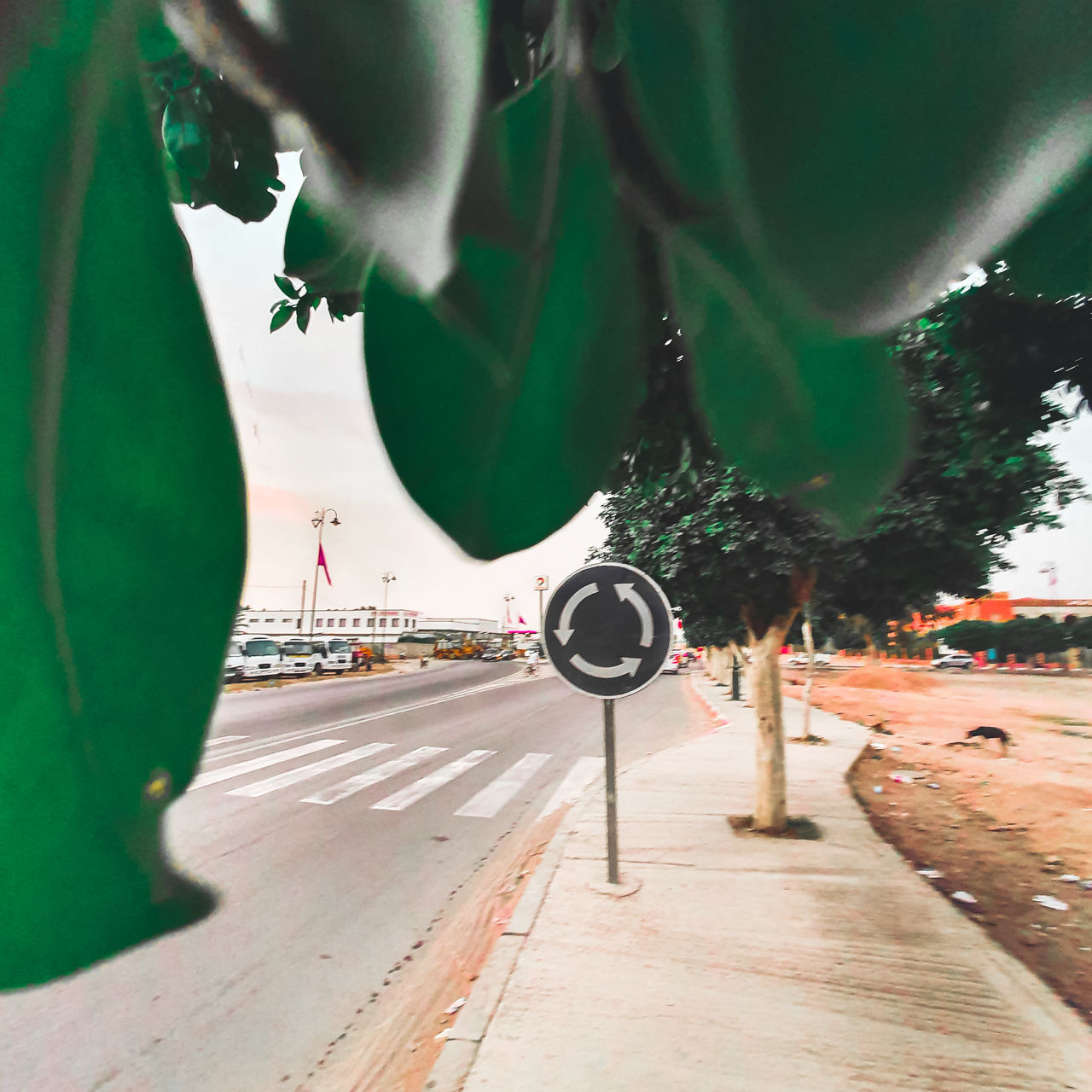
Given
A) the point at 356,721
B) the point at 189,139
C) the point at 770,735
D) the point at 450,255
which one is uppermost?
the point at 189,139

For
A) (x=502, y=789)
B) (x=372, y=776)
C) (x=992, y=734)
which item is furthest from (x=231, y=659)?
(x=992, y=734)

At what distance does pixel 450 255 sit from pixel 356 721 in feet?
43.0

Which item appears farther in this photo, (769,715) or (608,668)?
(769,715)

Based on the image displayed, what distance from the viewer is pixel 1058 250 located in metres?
0.51

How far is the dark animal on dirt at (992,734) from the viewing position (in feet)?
27.3

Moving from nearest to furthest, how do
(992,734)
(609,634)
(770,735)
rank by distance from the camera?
(609,634)
(770,735)
(992,734)

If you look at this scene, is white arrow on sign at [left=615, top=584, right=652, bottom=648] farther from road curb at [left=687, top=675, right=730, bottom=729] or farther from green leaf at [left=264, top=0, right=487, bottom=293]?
road curb at [left=687, top=675, right=730, bottom=729]

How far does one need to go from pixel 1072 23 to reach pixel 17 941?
2.20 feet

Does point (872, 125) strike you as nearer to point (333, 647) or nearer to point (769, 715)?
point (333, 647)

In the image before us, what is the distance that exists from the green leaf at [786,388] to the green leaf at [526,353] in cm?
5

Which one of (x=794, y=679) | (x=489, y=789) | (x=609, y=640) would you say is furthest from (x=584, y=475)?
(x=794, y=679)

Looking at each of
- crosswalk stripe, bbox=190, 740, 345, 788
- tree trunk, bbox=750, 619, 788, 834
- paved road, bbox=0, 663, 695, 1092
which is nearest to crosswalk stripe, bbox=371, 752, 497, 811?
paved road, bbox=0, 663, 695, 1092

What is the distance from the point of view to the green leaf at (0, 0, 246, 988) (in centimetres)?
25

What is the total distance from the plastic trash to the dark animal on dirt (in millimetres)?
4157
